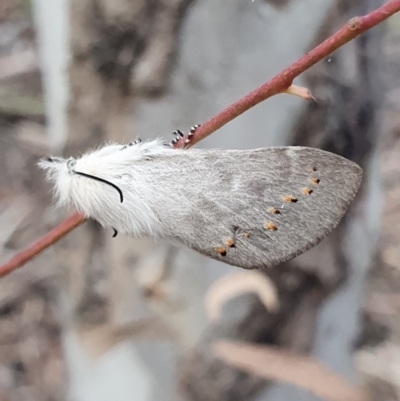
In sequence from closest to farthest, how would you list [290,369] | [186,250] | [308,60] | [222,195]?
1. [308,60]
2. [222,195]
3. [186,250]
4. [290,369]

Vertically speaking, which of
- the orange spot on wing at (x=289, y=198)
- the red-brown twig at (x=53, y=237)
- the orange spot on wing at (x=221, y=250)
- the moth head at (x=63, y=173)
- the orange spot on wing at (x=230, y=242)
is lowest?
the red-brown twig at (x=53, y=237)

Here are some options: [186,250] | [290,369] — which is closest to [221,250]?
[186,250]

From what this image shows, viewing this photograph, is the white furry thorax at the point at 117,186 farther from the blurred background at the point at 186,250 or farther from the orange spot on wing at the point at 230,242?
the blurred background at the point at 186,250

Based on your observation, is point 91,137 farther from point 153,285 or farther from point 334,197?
point 334,197

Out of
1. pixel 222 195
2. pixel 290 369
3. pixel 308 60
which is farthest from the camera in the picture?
pixel 290 369

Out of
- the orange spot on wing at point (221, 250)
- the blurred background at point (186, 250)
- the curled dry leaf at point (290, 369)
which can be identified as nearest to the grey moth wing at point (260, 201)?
the orange spot on wing at point (221, 250)

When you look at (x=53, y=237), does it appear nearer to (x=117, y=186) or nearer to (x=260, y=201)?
(x=117, y=186)
